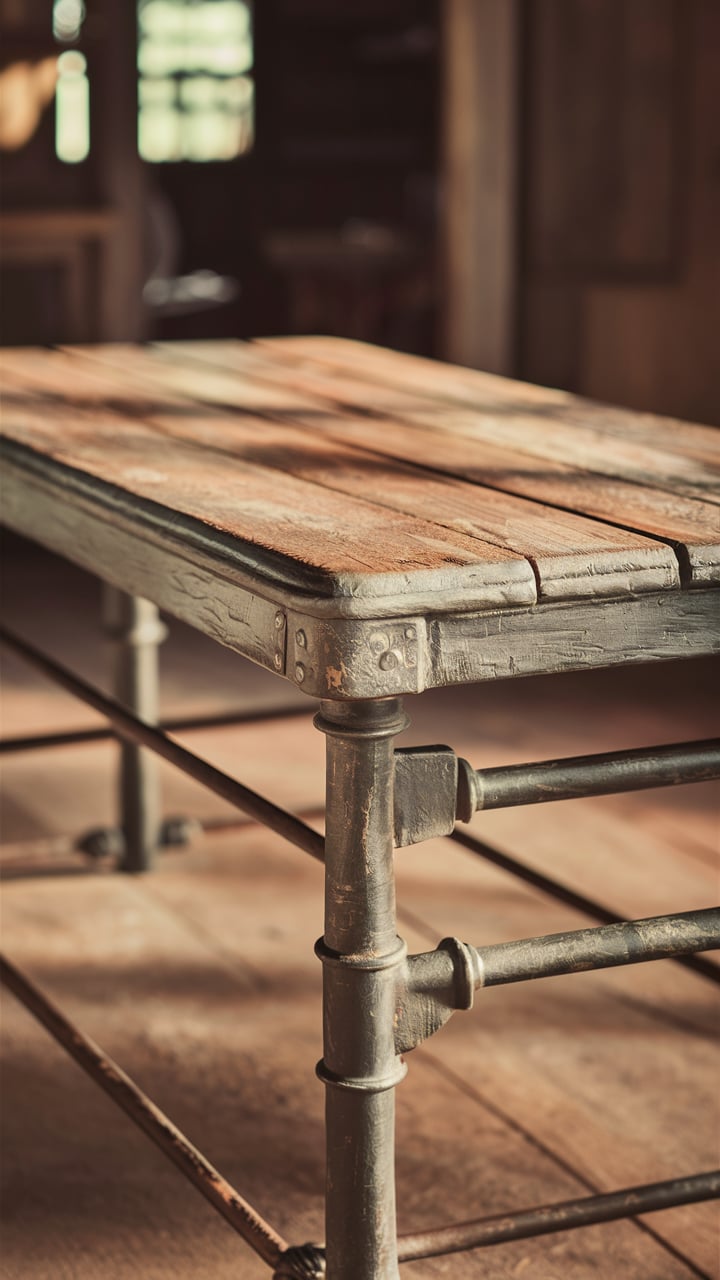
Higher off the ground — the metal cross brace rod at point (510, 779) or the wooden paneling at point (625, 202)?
the wooden paneling at point (625, 202)

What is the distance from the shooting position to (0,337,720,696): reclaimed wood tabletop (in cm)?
102

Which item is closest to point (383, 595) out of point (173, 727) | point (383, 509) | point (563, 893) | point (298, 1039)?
point (383, 509)

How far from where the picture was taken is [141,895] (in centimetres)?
231

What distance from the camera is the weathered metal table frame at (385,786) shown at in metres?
1.01

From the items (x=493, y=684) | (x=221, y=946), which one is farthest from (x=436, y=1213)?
(x=493, y=684)

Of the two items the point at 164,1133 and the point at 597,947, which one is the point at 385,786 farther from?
the point at 164,1133

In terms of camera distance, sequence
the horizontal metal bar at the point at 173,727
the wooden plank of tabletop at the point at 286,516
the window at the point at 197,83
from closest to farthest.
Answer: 1. the wooden plank of tabletop at the point at 286,516
2. the horizontal metal bar at the point at 173,727
3. the window at the point at 197,83

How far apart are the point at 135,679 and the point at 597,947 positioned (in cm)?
118

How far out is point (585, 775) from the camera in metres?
1.14

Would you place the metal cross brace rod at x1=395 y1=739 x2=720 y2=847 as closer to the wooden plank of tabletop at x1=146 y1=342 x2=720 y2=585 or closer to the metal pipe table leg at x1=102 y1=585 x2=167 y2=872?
the wooden plank of tabletop at x1=146 y1=342 x2=720 y2=585

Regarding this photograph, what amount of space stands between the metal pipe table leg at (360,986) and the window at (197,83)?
828 centimetres

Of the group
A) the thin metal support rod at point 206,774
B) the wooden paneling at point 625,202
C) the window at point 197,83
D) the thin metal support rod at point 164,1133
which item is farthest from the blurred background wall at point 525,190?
the window at point 197,83

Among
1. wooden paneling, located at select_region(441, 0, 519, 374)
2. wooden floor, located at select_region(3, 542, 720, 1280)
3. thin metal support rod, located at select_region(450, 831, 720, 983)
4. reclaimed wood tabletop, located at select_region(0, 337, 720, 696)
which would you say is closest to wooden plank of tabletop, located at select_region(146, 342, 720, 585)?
reclaimed wood tabletop, located at select_region(0, 337, 720, 696)

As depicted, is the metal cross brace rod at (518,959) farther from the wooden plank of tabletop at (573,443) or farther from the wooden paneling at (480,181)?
the wooden paneling at (480,181)
